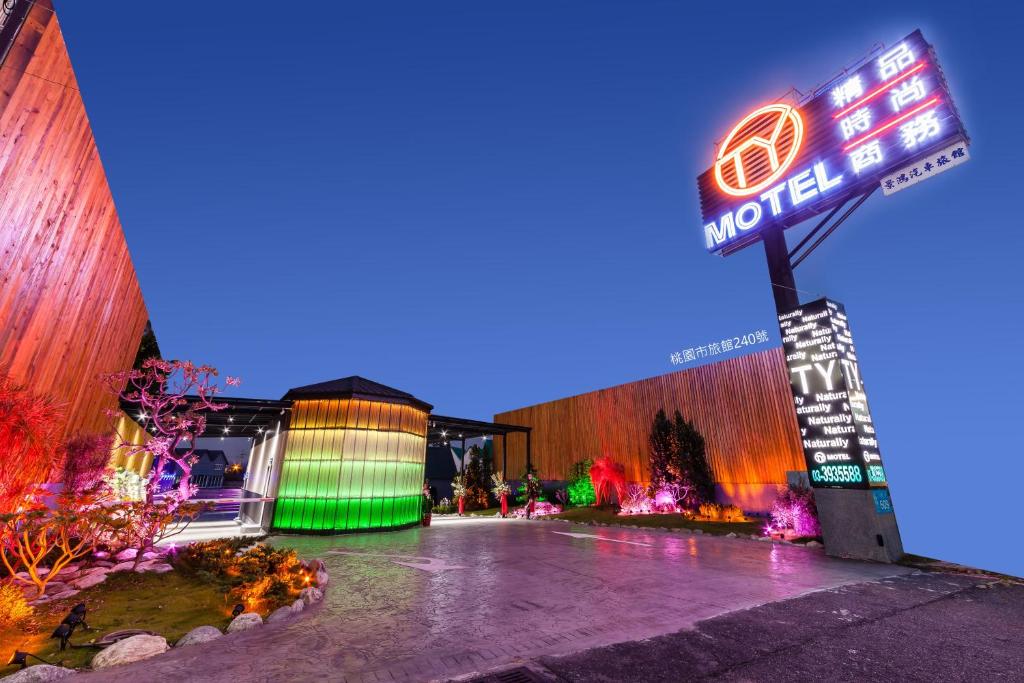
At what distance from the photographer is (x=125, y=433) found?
635 inches

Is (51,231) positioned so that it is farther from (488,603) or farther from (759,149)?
(759,149)

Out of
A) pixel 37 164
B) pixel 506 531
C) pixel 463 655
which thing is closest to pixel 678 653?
pixel 463 655

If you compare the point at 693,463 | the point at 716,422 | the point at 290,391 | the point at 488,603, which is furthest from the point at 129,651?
the point at 716,422

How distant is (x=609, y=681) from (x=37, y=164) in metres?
10.5

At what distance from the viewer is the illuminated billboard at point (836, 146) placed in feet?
35.6

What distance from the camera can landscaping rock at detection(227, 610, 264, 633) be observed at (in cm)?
519

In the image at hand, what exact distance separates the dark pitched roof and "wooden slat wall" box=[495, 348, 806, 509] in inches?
485

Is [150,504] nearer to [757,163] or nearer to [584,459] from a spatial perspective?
[757,163]

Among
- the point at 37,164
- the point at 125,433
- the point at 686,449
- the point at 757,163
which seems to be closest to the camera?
the point at 37,164

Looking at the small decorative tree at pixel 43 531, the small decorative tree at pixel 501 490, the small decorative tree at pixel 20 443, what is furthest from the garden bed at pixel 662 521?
the small decorative tree at pixel 20 443

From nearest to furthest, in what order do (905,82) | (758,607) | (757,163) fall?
(758,607), (905,82), (757,163)

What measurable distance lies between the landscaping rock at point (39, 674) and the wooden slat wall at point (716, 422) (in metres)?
20.3

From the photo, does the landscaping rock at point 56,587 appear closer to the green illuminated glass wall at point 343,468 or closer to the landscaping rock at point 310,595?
the landscaping rock at point 310,595

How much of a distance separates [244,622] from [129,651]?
117 cm
